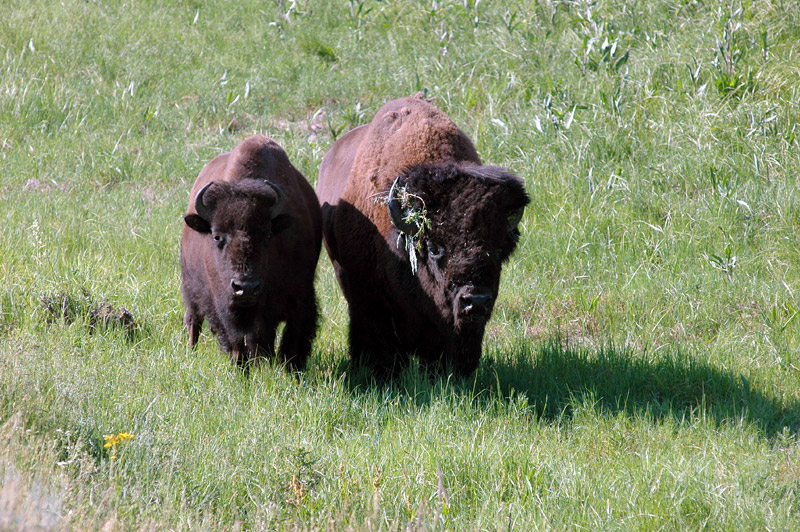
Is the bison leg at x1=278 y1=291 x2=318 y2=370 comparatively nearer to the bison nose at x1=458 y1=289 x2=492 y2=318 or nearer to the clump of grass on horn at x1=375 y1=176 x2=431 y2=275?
the clump of grass on horn at x1=375 y1=176 x2=431 y2=275

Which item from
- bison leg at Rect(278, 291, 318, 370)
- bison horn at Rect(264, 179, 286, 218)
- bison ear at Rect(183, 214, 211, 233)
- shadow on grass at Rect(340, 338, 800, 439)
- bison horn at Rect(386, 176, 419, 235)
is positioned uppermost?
bison horn at Rect(386, 176, 419, 235)

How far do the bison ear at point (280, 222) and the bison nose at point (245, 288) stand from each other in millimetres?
525

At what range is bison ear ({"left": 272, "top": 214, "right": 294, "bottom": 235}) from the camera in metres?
6.33

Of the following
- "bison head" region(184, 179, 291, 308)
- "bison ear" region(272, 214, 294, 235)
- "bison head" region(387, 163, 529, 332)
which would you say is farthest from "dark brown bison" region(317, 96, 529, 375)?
"bison head" region(184, 179, 291, 308)

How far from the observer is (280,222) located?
250 inches

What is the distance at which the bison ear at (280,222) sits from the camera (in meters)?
6.33

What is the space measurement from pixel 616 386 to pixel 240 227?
3054 millimetres

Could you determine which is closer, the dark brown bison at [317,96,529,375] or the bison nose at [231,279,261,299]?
the dark brown bison at [317,96,529,375]

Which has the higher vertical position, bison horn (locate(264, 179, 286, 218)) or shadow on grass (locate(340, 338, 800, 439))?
bison horn (locate(264, 179, 286, 218))

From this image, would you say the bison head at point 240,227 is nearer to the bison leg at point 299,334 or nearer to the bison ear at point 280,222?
the bison ear at point 280,222

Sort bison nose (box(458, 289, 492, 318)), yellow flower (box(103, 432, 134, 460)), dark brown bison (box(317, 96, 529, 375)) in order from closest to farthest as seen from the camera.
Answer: yellow flower (box(103, 432, 134, 460)) < bison nose (box(458, 289, 492, 318)) < dark brown bison (box(317, 96, 529, 375))

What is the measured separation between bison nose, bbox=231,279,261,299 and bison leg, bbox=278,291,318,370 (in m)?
0.68

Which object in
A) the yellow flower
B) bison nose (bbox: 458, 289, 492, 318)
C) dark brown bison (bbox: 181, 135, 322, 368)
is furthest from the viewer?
dark brown bison (bbox: 181, 135, 322, 368)

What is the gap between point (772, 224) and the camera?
331 inches
